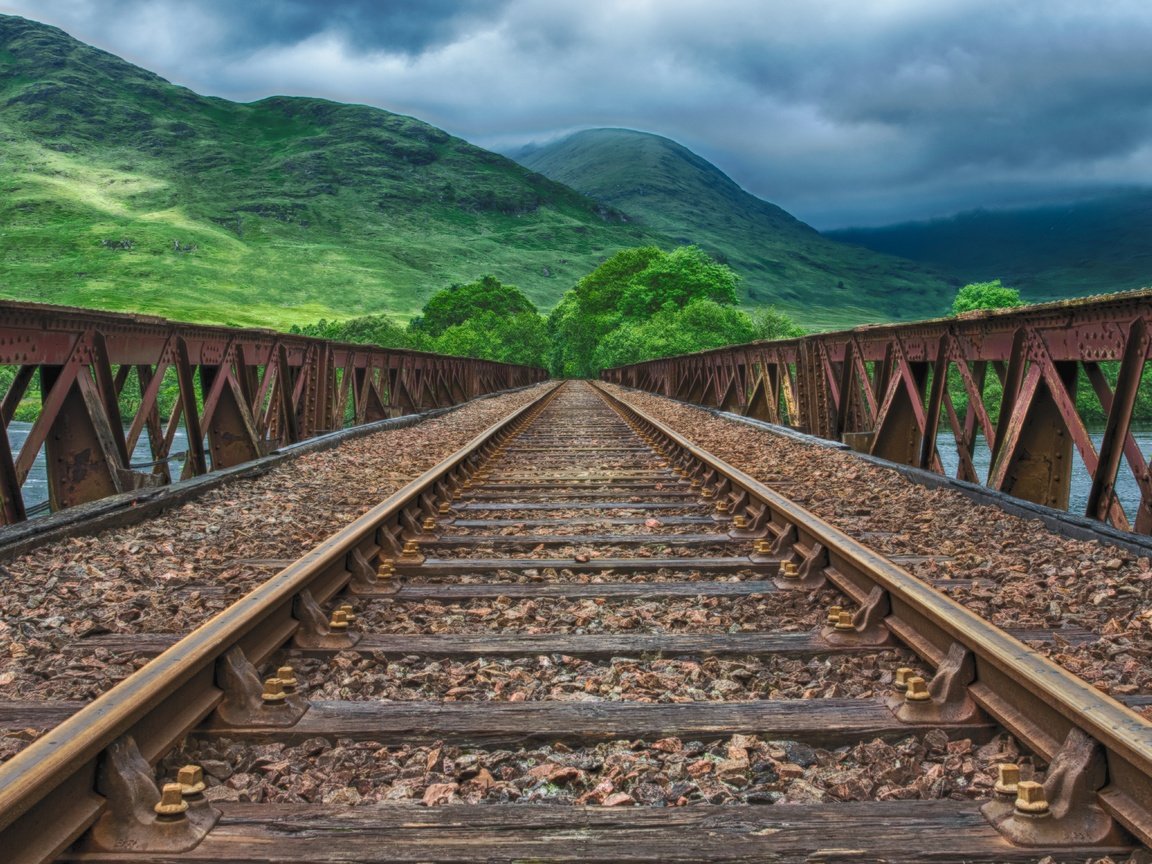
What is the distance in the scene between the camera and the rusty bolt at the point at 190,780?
94.1 inches

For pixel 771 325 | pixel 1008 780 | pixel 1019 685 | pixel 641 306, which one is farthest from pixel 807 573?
pixel 641 306

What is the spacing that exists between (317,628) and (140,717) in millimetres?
1287

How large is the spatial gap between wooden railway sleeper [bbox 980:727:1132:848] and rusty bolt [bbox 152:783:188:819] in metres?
2.03

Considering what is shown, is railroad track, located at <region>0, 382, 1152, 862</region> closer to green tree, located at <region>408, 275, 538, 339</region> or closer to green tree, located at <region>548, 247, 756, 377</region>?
green tree, located at <region>548, 247, 756, 377</region>

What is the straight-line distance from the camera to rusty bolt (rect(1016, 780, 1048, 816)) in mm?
2273

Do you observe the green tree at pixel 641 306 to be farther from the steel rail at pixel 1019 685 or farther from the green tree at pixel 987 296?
the steel rail at pixel 1019 685

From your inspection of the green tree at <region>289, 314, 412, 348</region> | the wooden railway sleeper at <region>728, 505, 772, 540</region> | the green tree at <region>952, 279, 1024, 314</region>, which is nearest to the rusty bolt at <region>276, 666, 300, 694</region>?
the wooden railway sleeper at <region>728, 505, 772, 540</region>

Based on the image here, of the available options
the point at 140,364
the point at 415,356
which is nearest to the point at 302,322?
the point at 415,356

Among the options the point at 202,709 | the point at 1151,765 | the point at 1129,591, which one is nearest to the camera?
the point at 1151,765

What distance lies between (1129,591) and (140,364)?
315 inches

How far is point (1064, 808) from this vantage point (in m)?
2.29

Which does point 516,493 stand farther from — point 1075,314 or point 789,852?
point 789,852

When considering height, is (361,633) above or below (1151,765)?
below

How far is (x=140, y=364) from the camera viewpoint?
8555mm
